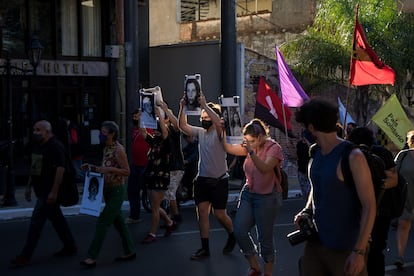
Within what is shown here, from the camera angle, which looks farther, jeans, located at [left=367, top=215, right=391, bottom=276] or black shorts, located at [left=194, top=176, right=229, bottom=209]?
black shorts, located at [left=194, top=176, right=229, bottom=209]

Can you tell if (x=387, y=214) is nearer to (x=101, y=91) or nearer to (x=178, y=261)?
(x=178, y=261)

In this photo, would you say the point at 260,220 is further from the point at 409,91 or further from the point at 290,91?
the point at 409,91

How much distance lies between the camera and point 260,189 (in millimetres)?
6527

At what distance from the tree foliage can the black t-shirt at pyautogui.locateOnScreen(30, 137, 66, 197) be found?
12.2 metres

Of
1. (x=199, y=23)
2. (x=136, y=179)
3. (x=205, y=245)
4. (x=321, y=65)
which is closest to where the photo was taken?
(x=205, y=245)

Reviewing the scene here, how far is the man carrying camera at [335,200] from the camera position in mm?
4055

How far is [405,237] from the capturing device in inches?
296

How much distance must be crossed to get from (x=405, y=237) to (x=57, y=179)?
385 cm

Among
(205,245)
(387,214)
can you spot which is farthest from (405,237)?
(205,245)

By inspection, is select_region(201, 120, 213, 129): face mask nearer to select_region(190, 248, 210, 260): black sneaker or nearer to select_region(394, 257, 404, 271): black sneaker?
select_region(190, 248, 210, 260): black sneaker

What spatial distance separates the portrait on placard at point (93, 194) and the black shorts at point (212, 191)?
1.09m

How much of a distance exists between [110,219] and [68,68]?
10343 mm

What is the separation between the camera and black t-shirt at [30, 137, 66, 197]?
7527 millimetres

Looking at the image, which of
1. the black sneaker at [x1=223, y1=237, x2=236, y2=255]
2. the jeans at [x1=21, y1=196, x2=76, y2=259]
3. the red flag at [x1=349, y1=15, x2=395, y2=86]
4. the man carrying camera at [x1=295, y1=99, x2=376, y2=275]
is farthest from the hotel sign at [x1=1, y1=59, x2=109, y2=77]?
the man carrying camera at [x1=295, y1=99, x2=376, y2=275]
